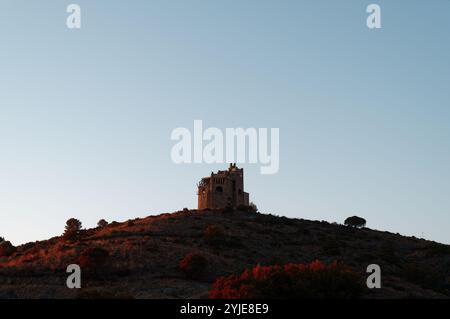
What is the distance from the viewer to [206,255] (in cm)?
7125

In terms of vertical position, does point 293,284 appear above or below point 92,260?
below

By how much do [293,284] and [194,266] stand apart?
2147 centimetres

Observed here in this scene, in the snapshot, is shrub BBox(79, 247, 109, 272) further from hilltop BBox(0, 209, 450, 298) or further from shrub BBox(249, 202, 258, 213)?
shrub BBox(249, 202, 258, 213)

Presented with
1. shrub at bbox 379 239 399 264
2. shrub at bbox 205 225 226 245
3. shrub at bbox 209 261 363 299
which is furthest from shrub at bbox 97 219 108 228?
shrub at bbox 209 261 363 299

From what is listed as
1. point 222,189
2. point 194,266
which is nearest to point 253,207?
point 222,189

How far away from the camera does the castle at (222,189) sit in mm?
113312

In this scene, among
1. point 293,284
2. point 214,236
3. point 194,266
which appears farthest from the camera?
point 214,236

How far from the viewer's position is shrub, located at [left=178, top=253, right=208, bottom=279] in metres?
63.2

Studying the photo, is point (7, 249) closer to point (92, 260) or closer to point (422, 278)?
point (92, 260)
